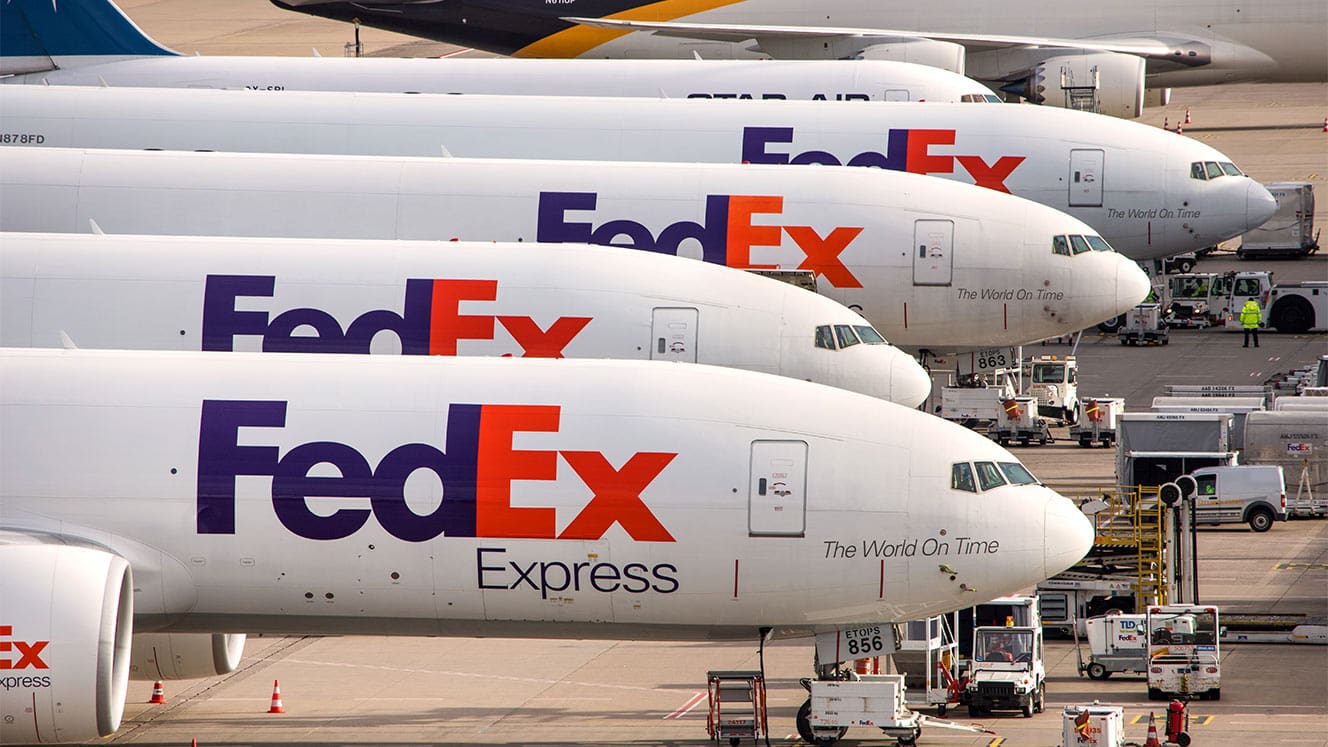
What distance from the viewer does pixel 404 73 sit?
58.9 meters

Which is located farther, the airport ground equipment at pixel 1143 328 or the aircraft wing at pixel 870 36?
the aircraft wing at pixel 870 36

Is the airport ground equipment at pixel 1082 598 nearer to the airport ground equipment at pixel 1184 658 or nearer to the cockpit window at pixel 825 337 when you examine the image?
the airport ground equipment at pixel 1184 658

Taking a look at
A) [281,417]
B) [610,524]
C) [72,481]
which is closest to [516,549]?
[610,524]

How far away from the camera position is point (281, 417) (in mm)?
26703

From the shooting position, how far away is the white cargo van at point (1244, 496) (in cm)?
4359

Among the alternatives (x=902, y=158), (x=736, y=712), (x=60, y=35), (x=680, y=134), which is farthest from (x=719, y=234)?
(x=60, y=35)

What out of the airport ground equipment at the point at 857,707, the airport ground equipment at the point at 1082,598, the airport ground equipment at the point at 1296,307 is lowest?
the airport ground equipment at the point at 857,707

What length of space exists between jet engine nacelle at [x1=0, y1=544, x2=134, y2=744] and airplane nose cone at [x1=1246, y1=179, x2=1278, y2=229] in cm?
3598

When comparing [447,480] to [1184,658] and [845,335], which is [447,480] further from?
[1184,658]

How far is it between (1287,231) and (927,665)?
43.4m

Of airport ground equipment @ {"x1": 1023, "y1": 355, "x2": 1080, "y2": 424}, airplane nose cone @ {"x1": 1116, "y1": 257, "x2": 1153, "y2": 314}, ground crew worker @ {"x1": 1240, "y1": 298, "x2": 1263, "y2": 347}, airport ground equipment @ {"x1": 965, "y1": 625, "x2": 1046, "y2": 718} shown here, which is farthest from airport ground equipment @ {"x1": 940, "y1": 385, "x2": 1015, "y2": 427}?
A: ground crew worker @ {"x1": 1240, "y1": 298, "x2": 1263, "y2": 347}

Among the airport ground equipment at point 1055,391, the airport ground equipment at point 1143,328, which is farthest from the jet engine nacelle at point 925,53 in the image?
the airport ground equipment at point 1055,391

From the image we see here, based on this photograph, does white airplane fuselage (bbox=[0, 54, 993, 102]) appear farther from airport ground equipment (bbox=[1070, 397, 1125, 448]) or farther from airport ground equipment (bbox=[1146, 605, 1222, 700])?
airport ground equipment (bbox=[1146, 605, 1222, 700])

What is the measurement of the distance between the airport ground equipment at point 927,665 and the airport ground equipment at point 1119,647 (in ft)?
10.1
